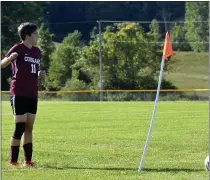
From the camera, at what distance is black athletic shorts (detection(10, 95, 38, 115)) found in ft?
31.1

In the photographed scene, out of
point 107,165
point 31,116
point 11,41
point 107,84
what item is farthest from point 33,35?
point 11,41

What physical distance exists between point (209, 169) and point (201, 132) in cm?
765

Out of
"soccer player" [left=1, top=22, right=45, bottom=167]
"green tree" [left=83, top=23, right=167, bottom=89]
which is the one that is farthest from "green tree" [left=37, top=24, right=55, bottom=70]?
"soccer player" [left=1, top=22, right=45, bottom=167]

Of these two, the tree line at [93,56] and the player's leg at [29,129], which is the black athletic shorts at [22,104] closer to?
the player's leg at [29,129]

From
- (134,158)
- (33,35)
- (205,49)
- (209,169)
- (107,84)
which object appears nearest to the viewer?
(209,169)

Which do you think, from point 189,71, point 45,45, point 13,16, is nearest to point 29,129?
point 13,16

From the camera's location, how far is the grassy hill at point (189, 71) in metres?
Result: 88.8

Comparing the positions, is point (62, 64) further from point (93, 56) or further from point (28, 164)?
point (28, 164)

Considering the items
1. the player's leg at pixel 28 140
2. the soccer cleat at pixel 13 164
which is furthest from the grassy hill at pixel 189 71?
the soccer cleat at pixel 13 164

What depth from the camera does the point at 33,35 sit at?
31.5 ft

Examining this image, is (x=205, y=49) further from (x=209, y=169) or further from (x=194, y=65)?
(x=209, y=169)

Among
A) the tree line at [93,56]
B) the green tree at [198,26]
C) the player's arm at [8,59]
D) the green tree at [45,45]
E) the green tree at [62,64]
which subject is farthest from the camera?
the green tree at [198,26]

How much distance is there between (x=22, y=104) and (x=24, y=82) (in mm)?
331

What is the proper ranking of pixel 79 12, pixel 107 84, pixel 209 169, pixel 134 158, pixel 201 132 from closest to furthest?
pixel 209 169 → pixel 134 158 → pixel 201 132 → pixel 107 84 → pixel 79 12
